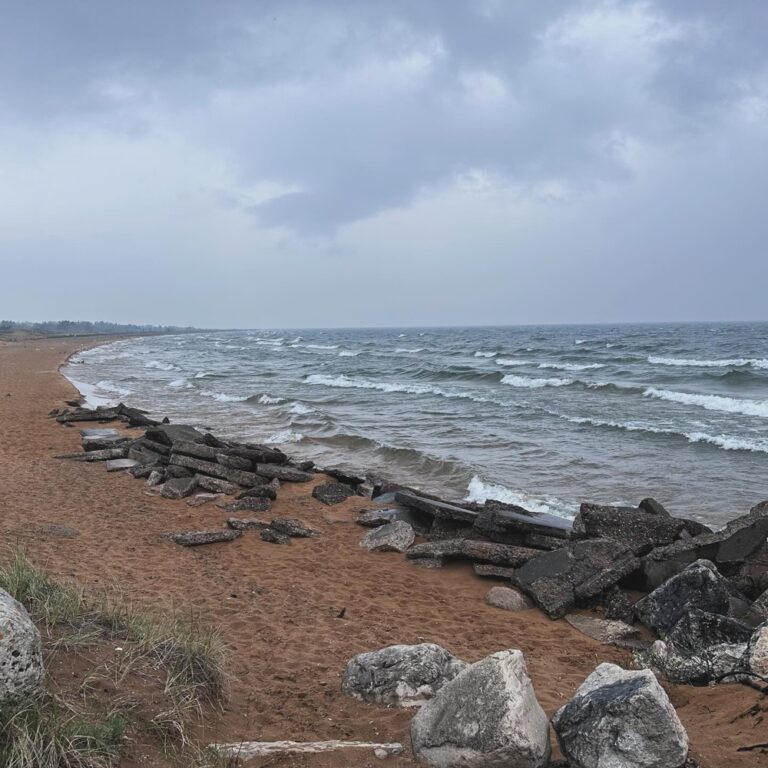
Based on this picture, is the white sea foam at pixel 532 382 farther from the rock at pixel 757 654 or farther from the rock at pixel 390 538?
the rock at pixel 757 654

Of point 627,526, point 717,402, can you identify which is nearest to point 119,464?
point 627,526

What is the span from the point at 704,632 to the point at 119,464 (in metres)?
11.6

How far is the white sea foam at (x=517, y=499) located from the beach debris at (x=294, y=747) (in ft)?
24.8

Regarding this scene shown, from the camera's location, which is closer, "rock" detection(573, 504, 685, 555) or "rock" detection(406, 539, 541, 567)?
"rock" detection(406, 539, 541, 567)

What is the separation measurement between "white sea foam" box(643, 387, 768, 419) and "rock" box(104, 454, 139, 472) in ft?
65.8

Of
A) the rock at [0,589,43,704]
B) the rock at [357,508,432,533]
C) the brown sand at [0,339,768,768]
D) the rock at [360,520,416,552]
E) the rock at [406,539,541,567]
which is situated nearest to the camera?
the rock at [0,589,43,704]

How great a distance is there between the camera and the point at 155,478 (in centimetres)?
1212

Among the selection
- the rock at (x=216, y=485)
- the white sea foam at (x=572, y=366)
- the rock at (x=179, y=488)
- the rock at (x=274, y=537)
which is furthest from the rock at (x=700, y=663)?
the white sea foam at (x=572, y=366)

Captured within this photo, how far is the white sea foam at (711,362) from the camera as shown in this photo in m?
40.4

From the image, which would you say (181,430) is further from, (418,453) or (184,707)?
(184,707)

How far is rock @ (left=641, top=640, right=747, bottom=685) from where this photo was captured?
484 centimetres

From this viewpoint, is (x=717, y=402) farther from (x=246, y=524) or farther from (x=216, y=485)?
(x=246, y=524)

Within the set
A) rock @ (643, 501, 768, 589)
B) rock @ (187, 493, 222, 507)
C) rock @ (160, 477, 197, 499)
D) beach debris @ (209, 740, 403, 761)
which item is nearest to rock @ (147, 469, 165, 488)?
rock @ (160, 477, 197, 499)

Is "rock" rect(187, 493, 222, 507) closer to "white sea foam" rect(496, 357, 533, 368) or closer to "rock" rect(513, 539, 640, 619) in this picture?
"rock" rect(513, 539, 640, 619)
